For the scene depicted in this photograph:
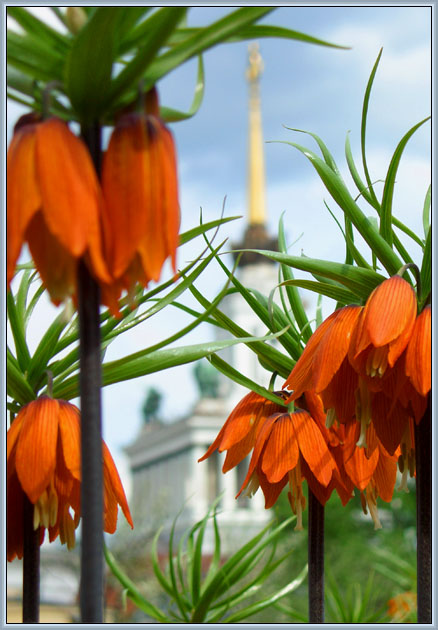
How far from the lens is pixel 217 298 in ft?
2.27

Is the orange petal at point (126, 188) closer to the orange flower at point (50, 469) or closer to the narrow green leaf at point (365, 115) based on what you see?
the orange flower at point (50, 469)

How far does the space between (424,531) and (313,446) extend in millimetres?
212

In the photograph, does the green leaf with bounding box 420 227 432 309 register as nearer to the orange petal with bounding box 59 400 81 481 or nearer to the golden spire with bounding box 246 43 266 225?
the orange petal with bounding box 59 400 81 481

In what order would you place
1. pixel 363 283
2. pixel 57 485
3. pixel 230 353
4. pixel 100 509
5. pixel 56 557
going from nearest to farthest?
pixel 100 509 < pixel 57 485 < pixel 363 283 < pixel 56 557 < pixel 230 353

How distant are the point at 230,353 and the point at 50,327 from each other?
3246 centimetres

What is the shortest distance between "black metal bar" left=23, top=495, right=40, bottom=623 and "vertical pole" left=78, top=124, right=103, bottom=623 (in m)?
0.25

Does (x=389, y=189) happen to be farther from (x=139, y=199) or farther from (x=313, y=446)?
(x=139, y=199)

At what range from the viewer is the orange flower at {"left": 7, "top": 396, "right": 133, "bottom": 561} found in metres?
0.74

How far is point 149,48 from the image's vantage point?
0.52 metres

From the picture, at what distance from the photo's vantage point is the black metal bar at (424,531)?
82 centimetres

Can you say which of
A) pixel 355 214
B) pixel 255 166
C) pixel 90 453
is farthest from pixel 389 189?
pixel 255 166

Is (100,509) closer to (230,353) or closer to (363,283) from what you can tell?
(363,283)

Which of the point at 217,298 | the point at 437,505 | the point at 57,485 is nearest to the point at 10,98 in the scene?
the point at 217,298

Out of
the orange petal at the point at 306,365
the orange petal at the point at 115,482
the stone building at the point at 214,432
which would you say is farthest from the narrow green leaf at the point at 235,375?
the stone building at the point at 214,432
